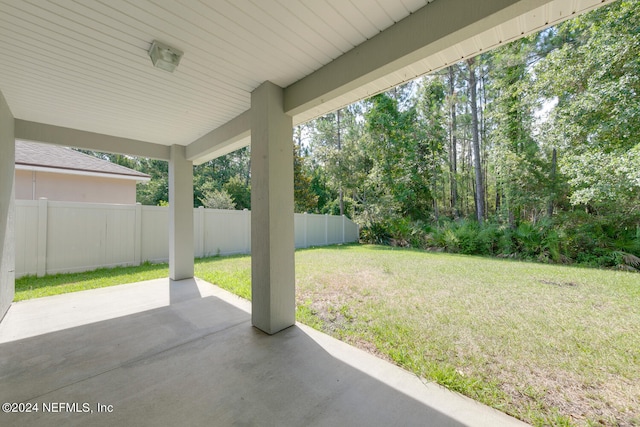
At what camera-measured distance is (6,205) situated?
137 inches

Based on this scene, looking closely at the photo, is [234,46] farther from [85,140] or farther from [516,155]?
[516,155]

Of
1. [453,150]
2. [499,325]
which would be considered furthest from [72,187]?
[453,150]

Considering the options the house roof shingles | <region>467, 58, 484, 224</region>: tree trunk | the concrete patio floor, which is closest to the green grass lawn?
the concrete patio floor

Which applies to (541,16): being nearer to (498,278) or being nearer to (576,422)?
(576,422)

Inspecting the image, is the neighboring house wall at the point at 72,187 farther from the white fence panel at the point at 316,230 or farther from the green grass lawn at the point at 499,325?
the white fence panel at the point at 316,230

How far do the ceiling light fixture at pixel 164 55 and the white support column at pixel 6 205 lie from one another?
2.48m

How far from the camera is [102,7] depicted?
188 centimetres

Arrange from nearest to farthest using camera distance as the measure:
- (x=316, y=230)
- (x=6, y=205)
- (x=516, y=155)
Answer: (x=6, y=205), (x=516, y=155), (x=316, y=230)

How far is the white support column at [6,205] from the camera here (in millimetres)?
3217

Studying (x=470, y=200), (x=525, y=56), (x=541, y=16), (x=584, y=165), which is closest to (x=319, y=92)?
(x=541, y=16)

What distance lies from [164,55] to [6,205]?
3388mm

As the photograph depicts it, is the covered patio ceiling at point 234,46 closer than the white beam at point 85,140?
Yes

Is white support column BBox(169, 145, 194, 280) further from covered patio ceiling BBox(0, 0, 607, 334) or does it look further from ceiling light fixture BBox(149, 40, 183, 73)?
ceiling light fixture BBox(149, 40, 183, 73)

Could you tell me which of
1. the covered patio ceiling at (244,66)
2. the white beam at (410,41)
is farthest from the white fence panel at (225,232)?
the white beam at (410,41)
